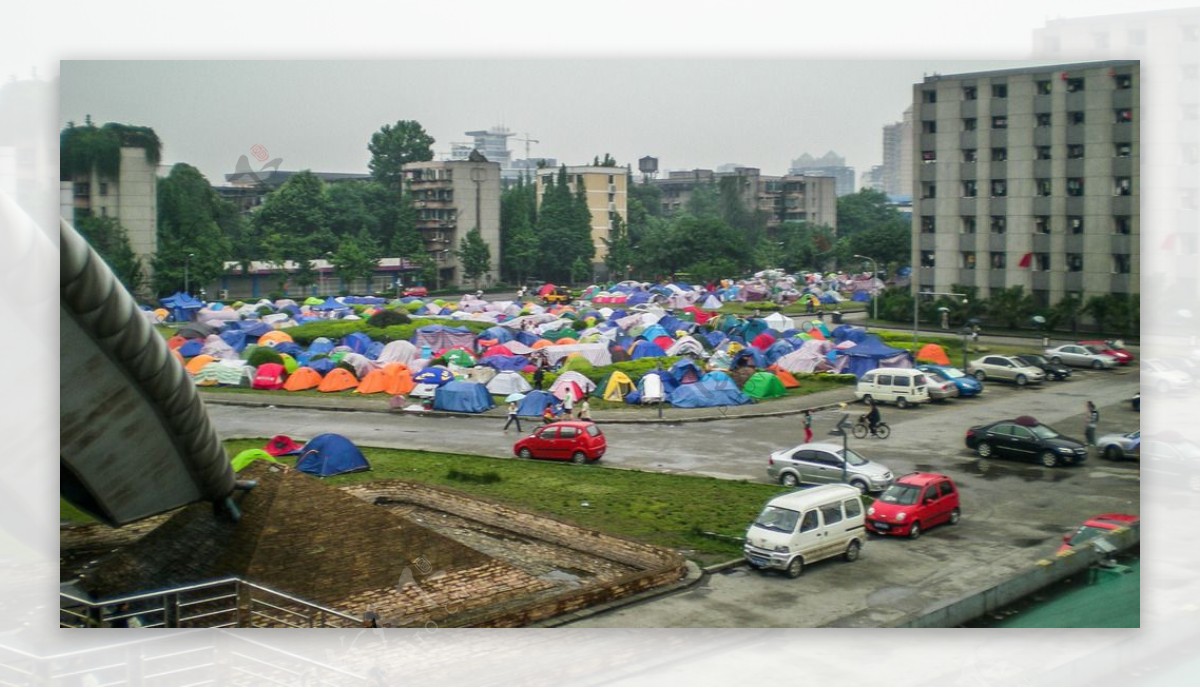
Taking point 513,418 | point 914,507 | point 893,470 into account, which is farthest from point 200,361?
point 914,507

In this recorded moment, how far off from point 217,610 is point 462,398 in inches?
302

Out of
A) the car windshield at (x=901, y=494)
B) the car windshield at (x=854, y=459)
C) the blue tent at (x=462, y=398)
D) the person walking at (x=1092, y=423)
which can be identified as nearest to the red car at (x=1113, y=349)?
the person walking at (x=1092, y=423)

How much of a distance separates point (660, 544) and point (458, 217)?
5.18 meters

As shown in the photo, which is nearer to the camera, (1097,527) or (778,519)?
(778,519)

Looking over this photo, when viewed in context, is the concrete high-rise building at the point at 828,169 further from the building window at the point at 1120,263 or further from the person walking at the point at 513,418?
the person walking at the point at 513,418

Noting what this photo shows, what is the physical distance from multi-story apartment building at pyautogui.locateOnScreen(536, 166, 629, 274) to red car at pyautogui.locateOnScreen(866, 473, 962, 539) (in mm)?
4512

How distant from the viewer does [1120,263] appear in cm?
1455

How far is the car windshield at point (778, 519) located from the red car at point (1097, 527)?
8.95ft

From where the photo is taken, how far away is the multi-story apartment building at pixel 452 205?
14.7m

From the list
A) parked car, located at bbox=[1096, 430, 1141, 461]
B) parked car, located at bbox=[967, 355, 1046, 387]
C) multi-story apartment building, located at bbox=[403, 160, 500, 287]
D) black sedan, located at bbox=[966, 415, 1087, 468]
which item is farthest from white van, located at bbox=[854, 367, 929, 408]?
multi-story apartment building, located at bbox=[403, 160, 500, 287]

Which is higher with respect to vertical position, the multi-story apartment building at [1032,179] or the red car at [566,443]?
the multi-story apartment building at [1032,179]

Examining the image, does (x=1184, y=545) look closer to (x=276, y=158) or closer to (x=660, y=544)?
(x=660, y=544)

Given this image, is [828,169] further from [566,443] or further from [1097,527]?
[1097,527]

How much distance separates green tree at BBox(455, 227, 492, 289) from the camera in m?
16.0
